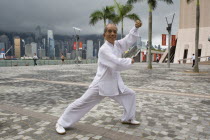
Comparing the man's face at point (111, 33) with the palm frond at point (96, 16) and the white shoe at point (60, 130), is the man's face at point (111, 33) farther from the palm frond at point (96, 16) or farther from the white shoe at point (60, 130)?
the palm frond at point (96, 16)

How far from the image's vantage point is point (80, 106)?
320cm

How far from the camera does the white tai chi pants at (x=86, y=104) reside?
3.15 metres

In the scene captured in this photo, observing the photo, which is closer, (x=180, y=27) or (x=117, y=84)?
(x=117, y=84)

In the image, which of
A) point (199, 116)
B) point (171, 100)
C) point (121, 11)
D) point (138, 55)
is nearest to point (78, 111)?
point (199, 116)

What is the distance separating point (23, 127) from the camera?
351 cm

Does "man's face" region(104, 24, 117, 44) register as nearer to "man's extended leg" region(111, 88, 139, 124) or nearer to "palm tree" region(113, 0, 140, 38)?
"man's extended leg" region(111, 88, 139, 124)

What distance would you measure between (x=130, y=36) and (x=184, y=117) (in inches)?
88.4

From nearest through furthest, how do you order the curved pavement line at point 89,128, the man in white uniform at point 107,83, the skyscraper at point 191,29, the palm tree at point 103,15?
1. the man in white uniform at point 107,83
2. the curved pavement line at point 89,128
3. the palm tree at point 103,15
4. the skyscraper at point 191,29

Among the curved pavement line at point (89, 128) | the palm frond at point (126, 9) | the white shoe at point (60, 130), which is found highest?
the palm frond at point (126, 9)

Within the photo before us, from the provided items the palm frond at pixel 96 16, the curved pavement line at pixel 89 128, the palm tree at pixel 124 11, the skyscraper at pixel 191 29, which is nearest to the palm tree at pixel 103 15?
the palm frond at pixel 96 16

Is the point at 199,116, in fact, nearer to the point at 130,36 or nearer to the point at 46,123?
the point at 130,36

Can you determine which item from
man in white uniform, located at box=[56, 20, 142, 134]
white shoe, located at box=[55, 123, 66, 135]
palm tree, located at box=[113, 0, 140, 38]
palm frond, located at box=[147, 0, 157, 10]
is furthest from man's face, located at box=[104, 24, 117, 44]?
palm tree, located at box=[113, 0, 140, 38]

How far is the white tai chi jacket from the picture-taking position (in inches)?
108

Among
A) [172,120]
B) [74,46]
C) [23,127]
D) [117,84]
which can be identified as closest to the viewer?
[117,84]
